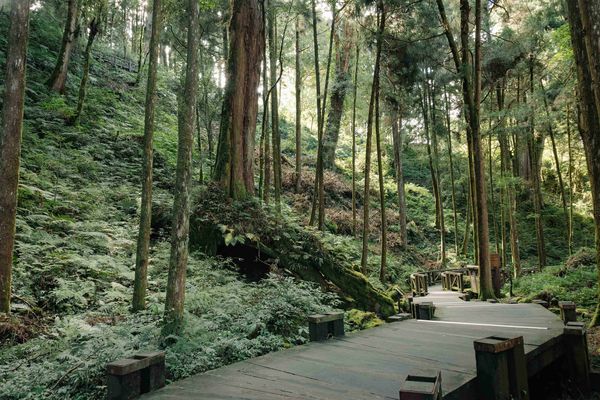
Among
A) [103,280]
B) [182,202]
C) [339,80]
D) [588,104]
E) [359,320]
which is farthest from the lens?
[339,80]

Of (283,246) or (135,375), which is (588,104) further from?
(135,375)

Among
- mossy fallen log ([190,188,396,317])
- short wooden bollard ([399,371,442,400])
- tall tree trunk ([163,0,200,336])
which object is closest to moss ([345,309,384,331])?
mossy fallen log ([190,188,396,317])

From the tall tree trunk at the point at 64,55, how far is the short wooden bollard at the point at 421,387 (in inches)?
711

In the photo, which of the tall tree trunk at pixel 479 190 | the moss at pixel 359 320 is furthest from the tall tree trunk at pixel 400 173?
the moss at pixel 359 320

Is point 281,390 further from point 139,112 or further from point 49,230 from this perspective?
point 139,112

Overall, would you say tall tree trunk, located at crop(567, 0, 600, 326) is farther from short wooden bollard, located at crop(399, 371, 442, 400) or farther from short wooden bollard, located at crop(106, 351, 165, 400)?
short wooden bollard, located at crop(106, 351, 165, 400)

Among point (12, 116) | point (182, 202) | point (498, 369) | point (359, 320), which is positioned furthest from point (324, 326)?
point (12, 116)

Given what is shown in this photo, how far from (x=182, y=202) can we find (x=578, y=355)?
5.98m

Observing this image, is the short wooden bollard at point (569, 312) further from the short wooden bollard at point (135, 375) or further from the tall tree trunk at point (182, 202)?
the short wooden bollard at point (135, 375)

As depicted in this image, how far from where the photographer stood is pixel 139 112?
19641 mm

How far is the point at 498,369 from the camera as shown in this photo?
13.1ft

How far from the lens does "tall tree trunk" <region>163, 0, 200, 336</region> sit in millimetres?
5312

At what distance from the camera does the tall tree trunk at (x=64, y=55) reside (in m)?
16.0

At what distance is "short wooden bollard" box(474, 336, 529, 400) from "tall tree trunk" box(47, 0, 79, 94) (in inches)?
706
